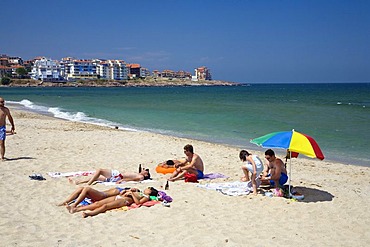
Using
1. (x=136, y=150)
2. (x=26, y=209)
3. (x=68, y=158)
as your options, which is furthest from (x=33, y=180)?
(x=136, y=150)

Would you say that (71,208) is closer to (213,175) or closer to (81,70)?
(213,175)

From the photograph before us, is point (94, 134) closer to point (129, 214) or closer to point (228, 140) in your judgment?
point (228, 140)

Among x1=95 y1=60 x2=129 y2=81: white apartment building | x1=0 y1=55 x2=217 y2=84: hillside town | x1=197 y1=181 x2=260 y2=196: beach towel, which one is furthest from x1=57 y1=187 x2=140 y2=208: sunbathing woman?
x1=95 y1=60 x2=129 y2=81: white apartment building

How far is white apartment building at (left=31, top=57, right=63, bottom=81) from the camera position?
13512 centimetres

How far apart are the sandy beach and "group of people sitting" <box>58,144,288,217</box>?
208 millimetres

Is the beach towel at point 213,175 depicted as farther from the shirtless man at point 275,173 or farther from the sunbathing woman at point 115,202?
the sunbathing woman at point 115,202

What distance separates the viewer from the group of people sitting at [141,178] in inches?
256

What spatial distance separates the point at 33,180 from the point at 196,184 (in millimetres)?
3712

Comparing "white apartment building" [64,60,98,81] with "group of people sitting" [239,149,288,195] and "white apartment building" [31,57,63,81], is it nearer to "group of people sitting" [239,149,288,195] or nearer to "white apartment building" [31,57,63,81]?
"white apartment building" [31,57,63,81]

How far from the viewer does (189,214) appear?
21.4ft

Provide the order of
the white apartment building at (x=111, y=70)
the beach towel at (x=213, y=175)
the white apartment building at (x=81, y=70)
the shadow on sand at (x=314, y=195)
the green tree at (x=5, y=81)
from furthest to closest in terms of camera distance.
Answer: the white apartment building at (x=111, y=70) → the white apartment building at (x=81, y=70) → the green tree at (x=5, y=81) → the beach towel at (x=213, y=175) → the shadow on sand at (x=314, y=195)

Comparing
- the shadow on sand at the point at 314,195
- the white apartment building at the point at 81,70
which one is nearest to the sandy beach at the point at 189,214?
the shadow on sand at the point at 314,195

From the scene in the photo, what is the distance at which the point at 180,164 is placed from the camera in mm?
9250

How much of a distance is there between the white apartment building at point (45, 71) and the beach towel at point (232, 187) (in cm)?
13734
